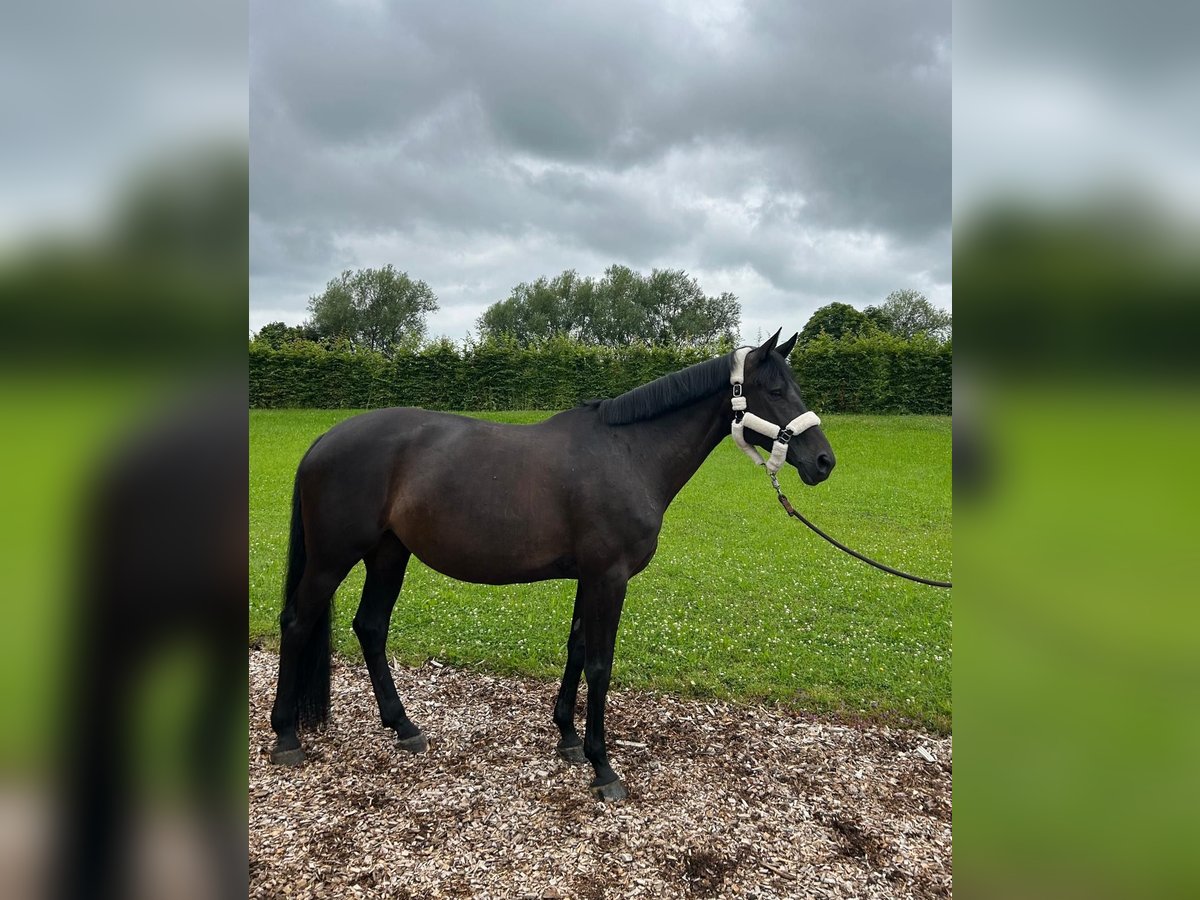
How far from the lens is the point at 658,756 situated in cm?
395

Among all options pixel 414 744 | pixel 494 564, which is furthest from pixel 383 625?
pixel 494 564

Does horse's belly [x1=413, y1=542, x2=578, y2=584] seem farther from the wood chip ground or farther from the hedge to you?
the hedge

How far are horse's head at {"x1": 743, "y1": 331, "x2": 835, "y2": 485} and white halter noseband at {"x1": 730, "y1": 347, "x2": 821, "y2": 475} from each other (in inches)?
1.3

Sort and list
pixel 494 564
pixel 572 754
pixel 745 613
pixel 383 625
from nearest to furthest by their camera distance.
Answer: pixel 494 564, pixel 572 754, pixel 383 625, pixel 745 613

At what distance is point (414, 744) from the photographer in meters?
3.97

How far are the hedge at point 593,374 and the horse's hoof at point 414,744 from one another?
19238 mm

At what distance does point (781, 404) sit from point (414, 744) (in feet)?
10.0

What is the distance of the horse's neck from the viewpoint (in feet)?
12.1
